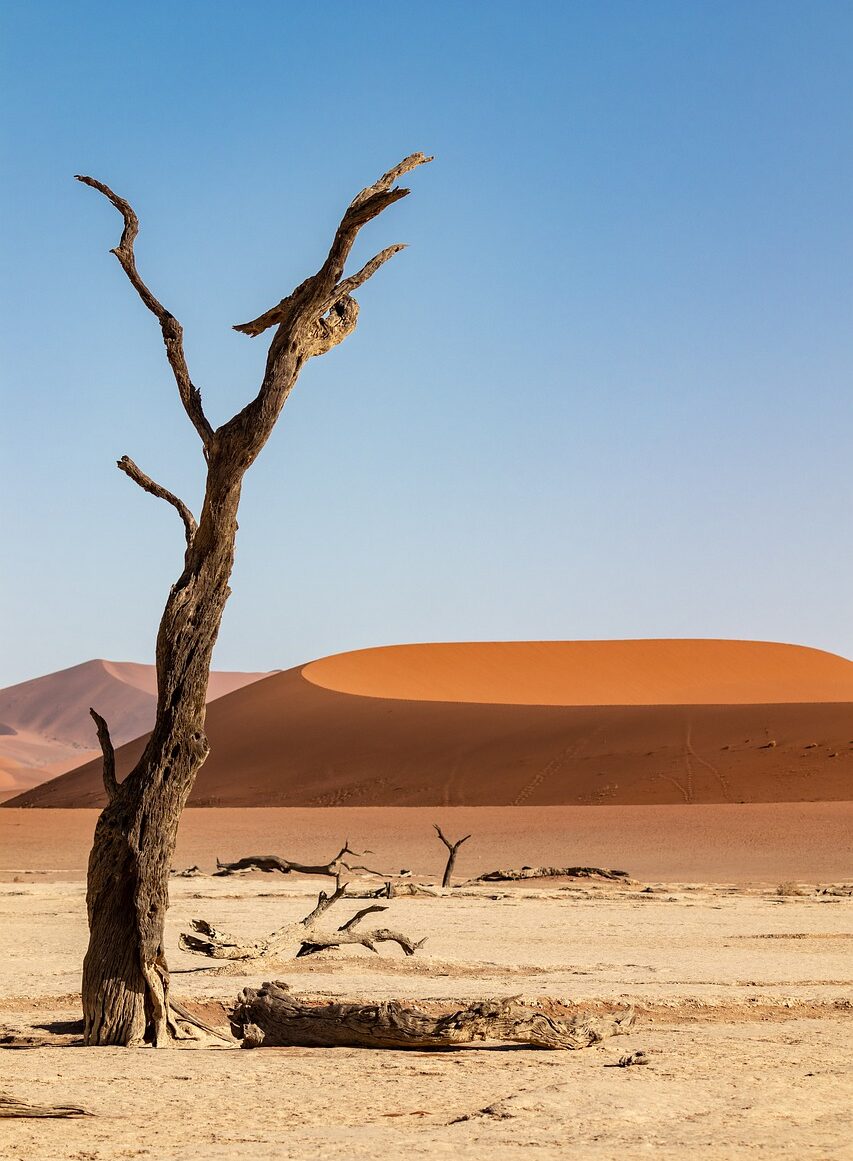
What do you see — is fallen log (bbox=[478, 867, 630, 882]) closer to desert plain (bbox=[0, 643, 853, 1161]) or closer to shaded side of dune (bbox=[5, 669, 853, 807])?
desert plain (bbox=[0, 643, 853, 1161])

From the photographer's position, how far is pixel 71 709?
17638 centimetres

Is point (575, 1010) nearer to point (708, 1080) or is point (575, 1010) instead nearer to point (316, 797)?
point (708, 1080)

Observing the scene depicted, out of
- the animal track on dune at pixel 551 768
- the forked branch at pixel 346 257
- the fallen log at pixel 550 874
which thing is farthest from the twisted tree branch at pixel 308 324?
the animal track on dune at pixel 551 768

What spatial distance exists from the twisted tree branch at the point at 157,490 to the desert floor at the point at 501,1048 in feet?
9.28

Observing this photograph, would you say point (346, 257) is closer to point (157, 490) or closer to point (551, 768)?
point (157, 490)

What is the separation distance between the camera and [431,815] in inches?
1318

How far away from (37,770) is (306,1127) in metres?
105

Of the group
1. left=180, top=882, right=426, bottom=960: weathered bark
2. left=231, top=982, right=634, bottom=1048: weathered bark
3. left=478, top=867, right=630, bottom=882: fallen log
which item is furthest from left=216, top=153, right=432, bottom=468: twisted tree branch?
left=478, top=867, right=630, bottom=882: fallen log

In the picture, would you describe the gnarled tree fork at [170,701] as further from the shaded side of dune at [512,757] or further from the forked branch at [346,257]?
the shaded side of dune at [512,757]

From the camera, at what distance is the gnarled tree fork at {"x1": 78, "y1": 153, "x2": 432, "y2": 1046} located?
25.0 feet

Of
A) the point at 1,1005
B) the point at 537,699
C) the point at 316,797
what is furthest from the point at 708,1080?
the point at 537,699

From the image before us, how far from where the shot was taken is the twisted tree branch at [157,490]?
7719 millimetres

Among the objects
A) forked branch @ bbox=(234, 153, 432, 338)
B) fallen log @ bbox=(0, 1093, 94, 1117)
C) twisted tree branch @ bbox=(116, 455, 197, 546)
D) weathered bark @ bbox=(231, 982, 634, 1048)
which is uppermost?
forked branch @ bbox=(234, 153, 432, 338)

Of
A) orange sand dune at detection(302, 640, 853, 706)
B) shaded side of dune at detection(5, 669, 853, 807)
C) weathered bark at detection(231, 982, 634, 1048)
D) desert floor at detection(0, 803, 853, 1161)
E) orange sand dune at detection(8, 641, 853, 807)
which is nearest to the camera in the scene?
desert floor at detection(0, 803, 853, 1161)
